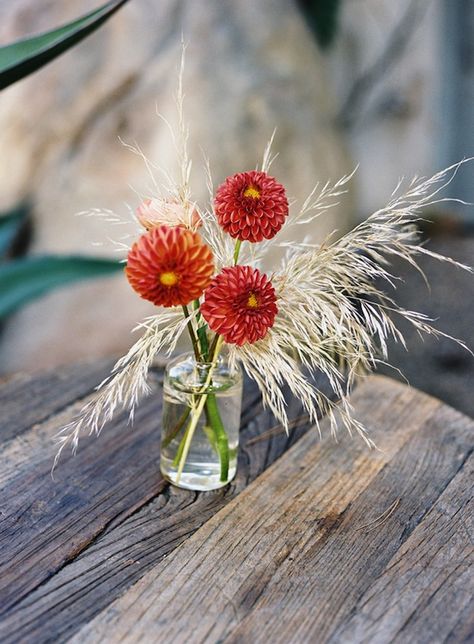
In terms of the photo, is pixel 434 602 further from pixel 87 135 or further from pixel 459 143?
pixel 459 143

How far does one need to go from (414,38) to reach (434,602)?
2.79 metres

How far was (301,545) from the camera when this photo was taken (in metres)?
0.87

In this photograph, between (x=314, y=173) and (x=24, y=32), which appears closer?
(x=24, y=32)

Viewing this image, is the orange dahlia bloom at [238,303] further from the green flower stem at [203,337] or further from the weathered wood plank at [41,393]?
the weathered wood plank at [41,393]

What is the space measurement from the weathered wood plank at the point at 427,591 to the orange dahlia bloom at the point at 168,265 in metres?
0.37

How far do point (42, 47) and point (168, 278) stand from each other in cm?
47

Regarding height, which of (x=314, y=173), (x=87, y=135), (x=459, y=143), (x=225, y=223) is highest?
(x=225, y=223)

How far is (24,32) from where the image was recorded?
2.10 m

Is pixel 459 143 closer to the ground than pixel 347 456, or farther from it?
closer to the ground

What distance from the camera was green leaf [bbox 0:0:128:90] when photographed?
3.28 ft

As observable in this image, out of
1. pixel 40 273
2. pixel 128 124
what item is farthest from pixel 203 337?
pixel 128 124

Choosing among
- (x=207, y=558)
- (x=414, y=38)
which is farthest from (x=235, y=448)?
(x=414, y=38)

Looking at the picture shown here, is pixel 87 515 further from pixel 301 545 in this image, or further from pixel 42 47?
pixel 42 47

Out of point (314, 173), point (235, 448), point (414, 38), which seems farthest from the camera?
point (414, 38)
